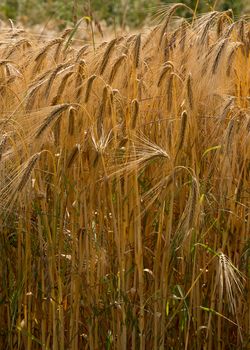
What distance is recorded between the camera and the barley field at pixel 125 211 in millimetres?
2979

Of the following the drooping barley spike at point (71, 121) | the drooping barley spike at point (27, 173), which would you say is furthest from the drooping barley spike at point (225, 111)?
the drooping barley spike at point (27, 173)

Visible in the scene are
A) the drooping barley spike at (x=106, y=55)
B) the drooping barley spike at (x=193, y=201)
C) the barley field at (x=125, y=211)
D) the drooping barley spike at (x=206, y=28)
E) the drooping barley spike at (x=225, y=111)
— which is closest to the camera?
the drooping barley spike at (x=193, y=201)

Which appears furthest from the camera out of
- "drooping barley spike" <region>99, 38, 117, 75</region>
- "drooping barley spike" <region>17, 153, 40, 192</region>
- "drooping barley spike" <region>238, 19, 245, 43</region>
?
"drooping barley spike" <region>238, 19, 245, 43</region>

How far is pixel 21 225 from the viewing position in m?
3.01

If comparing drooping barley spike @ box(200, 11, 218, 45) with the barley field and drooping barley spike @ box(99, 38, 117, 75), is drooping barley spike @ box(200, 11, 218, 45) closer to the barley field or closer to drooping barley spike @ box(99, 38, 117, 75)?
the barley field

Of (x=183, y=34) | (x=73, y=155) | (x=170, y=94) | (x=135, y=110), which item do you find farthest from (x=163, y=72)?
(x=183, y=34)

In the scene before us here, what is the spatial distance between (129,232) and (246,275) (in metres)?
0.37

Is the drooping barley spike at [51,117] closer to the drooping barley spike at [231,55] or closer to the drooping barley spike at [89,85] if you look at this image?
the drooping barley spike at [89,85]

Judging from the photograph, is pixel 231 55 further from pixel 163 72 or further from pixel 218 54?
pixel 163 72

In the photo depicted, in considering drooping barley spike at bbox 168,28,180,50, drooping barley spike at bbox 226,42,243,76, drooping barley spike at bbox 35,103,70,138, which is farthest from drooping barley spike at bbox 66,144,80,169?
drooping barley spike at bbox 168,28,180,50

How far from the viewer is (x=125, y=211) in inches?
119

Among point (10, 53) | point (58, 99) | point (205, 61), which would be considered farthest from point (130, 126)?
point (10, 53)

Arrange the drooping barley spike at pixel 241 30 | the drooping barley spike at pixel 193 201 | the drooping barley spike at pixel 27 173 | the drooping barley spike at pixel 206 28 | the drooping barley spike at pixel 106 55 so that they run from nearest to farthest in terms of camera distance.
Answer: the drooping barley spike at pixel 27 173
the drooping barley spike at pixel 193 201
the drooping barley spike at pixel 106 55
the drooping barley spike at pixel 206 28
the drooping barley spike at pixel 241 30

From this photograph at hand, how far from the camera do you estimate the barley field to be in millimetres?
2979
